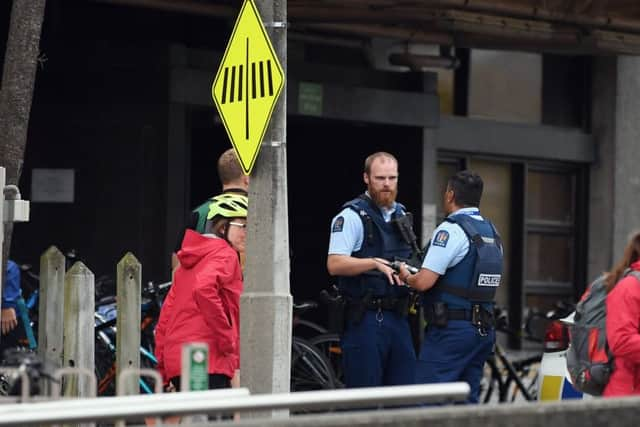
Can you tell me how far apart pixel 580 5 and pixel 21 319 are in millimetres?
5666

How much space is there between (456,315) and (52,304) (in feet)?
8.63

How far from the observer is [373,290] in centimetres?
1027

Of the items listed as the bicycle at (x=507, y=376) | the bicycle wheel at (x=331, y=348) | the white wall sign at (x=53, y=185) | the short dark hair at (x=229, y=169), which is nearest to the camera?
the short dark hair at (x=229, y=169)

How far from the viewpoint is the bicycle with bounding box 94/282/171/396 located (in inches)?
466

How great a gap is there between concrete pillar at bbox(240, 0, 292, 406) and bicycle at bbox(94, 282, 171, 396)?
3247 mm

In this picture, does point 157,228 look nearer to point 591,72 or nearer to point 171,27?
point 171,27

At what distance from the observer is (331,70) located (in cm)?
1575

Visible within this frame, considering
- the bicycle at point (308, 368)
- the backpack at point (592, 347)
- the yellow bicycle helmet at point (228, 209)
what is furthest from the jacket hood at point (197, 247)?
the bicycle at point (308, 368)

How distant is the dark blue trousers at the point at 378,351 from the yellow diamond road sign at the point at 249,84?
6.23 ft

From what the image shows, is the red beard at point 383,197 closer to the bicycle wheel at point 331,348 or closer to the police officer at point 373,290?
the police officer at point 373,290

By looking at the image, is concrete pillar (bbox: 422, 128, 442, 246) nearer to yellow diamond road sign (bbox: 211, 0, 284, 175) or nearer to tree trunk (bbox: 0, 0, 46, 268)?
tree trunk (bbox: 0, 0, 46, 268)

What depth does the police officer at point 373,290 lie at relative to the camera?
10219mm

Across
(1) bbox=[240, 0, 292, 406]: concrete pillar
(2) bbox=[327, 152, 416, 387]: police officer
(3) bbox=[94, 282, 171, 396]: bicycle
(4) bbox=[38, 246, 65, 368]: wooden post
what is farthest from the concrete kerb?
(3) bbox=[94, 282, 171, 396]: bicycle

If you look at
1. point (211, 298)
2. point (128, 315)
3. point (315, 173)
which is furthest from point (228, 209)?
point (315, 173)
